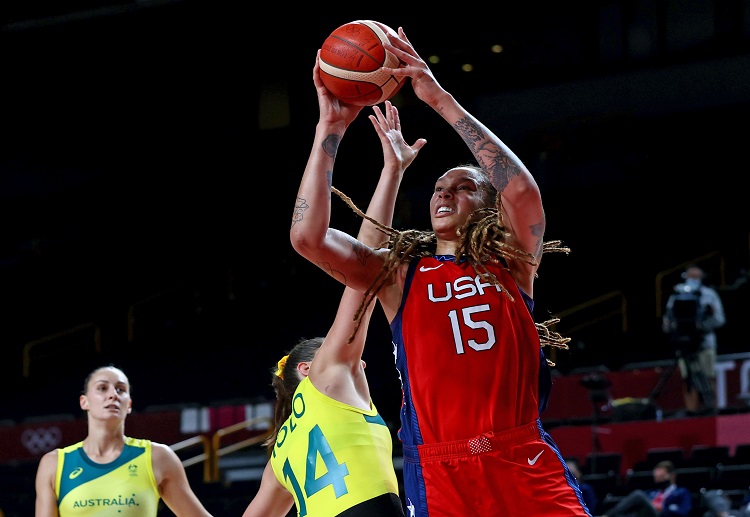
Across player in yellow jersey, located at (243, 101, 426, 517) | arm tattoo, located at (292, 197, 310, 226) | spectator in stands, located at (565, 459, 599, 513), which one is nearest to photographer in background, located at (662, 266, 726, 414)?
spectator in stands, located at (565, 459, 599, 513)

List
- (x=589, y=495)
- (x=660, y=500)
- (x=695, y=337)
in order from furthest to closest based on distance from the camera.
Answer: (x=695, y=337) < (x=660, y=500) < (x=589, y=495)

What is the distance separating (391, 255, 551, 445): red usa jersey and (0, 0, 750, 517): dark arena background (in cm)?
1307

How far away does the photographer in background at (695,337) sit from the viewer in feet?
44.1

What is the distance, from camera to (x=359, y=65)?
11.8ft

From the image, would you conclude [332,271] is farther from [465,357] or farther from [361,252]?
[465,357]

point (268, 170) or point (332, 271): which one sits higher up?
point (268, 170)

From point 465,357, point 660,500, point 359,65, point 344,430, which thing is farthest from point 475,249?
point 660,500

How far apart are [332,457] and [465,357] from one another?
823mm

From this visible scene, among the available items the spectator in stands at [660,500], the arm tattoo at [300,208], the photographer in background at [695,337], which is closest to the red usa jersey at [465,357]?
the arm tattoo at [300,208]

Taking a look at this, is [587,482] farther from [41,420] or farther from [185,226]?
[185,226]

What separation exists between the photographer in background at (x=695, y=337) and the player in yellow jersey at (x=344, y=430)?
393 inches

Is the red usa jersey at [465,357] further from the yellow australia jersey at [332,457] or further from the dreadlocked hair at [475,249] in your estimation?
the yellow australia jersey at [332,457]

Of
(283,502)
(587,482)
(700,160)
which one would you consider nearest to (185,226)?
(700,160)

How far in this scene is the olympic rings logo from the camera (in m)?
15.6
